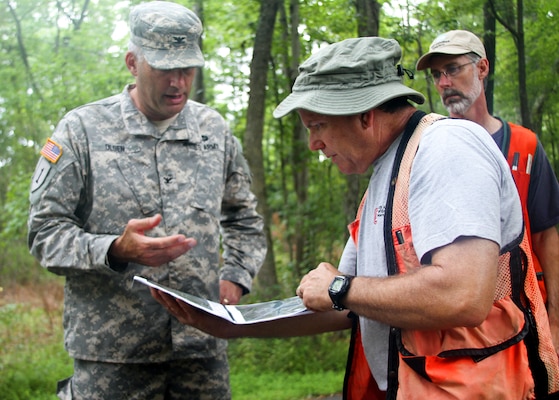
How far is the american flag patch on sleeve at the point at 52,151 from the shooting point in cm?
329

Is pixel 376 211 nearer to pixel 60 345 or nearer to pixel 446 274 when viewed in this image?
pixel 446 274

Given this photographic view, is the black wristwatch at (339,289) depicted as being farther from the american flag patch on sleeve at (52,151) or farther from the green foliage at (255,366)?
the green foliage at (255,366)

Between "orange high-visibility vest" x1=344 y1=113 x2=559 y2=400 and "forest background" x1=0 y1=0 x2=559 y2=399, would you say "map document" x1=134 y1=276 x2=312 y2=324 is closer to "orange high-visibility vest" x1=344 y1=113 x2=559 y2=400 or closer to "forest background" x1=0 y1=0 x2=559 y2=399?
"orange high-visibility vest" x1=344 y1=113 x2=559 y2=400

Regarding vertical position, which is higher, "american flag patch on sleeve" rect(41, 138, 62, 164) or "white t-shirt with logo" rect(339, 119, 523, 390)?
"american flag patch on sleeve" rect(41, 138, 62, 164)

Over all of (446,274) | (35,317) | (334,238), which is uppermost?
(446,274)

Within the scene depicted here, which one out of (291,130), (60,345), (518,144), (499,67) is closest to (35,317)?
(60,345)

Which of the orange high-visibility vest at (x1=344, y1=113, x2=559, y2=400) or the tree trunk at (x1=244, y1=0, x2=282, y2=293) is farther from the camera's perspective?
the tree trunk at (x1=244, y1=0, x2=282, y2=293)

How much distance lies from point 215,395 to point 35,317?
801 cm

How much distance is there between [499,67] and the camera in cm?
826

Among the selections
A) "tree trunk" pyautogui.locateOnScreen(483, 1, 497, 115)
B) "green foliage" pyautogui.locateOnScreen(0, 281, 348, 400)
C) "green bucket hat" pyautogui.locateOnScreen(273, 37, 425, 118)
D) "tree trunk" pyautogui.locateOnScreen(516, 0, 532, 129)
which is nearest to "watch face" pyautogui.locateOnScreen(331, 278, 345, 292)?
"green bucket hat" pyautogui.locateOnScreen(273, 37, 425, 118)

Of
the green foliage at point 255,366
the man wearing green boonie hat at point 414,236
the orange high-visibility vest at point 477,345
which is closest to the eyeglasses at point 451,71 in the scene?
the man wearing green boonie hat at point 414,236

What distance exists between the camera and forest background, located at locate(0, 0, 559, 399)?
23.7 ft

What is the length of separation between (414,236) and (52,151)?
205 cm

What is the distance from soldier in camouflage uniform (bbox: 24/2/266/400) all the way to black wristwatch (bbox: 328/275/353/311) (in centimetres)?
112
